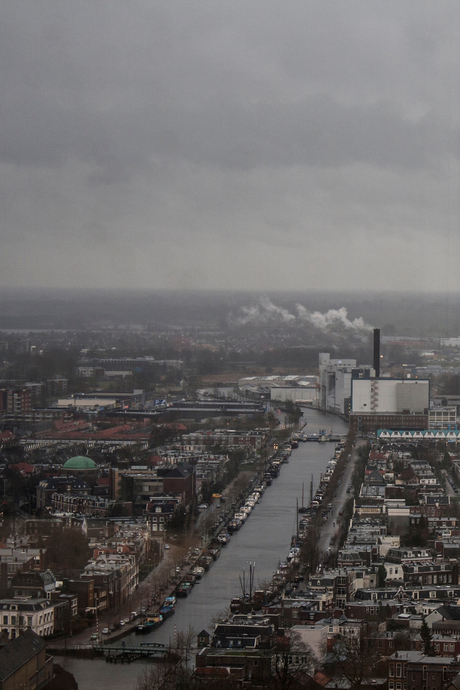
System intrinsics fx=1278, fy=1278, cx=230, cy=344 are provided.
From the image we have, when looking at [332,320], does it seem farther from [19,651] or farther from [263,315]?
[19,651]

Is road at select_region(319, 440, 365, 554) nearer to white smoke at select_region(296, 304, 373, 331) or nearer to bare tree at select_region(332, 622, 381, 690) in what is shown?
bare tree at select_region(332, 622, 381, 690)

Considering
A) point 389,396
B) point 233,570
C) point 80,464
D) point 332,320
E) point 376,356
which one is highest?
point 332,320

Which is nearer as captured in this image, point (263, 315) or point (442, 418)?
point (442, 418)

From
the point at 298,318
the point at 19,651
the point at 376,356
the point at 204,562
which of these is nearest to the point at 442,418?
the point at 376,356

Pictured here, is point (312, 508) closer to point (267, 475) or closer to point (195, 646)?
point (267, 475)

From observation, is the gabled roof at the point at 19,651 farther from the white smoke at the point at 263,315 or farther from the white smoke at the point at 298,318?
the white smoke at the point at 298,318

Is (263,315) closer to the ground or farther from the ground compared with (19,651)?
farther from the ground

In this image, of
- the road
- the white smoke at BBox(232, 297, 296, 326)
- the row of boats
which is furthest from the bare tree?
the white smoke at BBox(232, 297, 296, 326)
